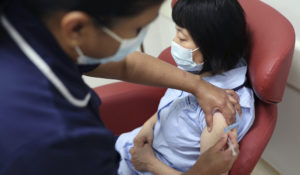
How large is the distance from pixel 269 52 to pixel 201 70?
0.29m

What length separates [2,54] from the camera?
17.9 inches

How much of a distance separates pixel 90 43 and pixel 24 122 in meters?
0.18

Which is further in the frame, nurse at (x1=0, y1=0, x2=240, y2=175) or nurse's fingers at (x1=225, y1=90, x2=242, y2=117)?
nurse's fingers at (x1=225, y1=90, x2=242, y2=117)

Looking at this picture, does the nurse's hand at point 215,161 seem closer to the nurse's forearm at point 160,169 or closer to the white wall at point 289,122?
the nurse's forearm at point 160,169

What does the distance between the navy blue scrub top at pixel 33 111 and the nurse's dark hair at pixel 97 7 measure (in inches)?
0.9

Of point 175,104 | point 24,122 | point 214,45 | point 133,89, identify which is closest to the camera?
point 24,122

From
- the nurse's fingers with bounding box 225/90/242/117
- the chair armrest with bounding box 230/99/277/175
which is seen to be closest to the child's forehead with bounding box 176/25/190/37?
the nurse's fingers with bounding box 225/90/242/117

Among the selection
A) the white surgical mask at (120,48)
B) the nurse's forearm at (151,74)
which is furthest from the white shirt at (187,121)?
the white surgical mask at (120,48)

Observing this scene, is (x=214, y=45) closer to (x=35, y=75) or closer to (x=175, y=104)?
(x=175, y=104)

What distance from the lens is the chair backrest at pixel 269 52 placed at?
80 centimetres

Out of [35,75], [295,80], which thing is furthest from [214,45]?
[35,75]

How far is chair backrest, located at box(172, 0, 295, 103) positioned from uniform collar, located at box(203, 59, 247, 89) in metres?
0.06

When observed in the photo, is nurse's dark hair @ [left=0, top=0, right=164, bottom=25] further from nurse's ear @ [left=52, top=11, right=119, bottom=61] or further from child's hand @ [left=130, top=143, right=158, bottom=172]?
child's hand @ [left=130, top=143, right=158, bottom=172]

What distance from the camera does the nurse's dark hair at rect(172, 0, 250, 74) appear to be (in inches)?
35.7
